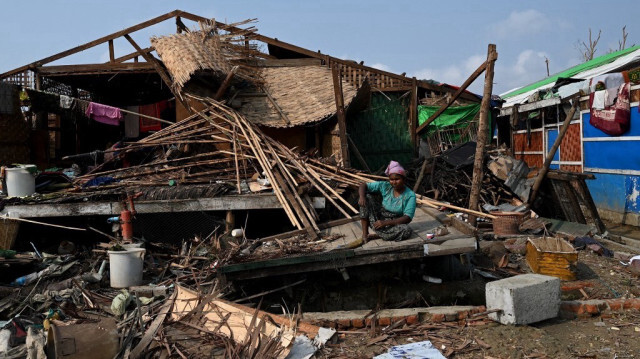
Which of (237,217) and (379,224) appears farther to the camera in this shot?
(237,217)

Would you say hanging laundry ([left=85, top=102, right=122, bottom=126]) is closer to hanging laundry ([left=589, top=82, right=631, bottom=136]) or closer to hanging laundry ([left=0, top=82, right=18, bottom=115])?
hanging laundry ([left=0, top=82, right=18, bottom=115])

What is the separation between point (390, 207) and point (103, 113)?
778 centimetres

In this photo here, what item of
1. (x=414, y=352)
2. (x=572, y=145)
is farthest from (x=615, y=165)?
(x=414, y=352)

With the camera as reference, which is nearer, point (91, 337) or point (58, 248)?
point (91, 337)

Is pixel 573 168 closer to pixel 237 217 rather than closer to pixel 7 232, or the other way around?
pixel 237 217

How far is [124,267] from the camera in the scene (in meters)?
6.51

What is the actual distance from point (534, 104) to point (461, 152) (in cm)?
261

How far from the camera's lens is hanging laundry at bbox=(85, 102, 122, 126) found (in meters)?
10.9

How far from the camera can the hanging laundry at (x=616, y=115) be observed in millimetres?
9672

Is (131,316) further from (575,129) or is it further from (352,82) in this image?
(575,129)

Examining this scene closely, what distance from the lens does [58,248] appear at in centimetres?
802

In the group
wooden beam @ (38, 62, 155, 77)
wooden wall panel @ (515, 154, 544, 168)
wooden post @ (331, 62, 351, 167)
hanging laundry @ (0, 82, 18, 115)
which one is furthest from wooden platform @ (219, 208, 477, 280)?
wooden wall panel @ (515, 154, 544, 168)

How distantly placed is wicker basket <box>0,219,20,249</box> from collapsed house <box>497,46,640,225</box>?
9750 millimetres

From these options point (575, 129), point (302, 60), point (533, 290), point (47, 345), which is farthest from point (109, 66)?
point (575, 129)
